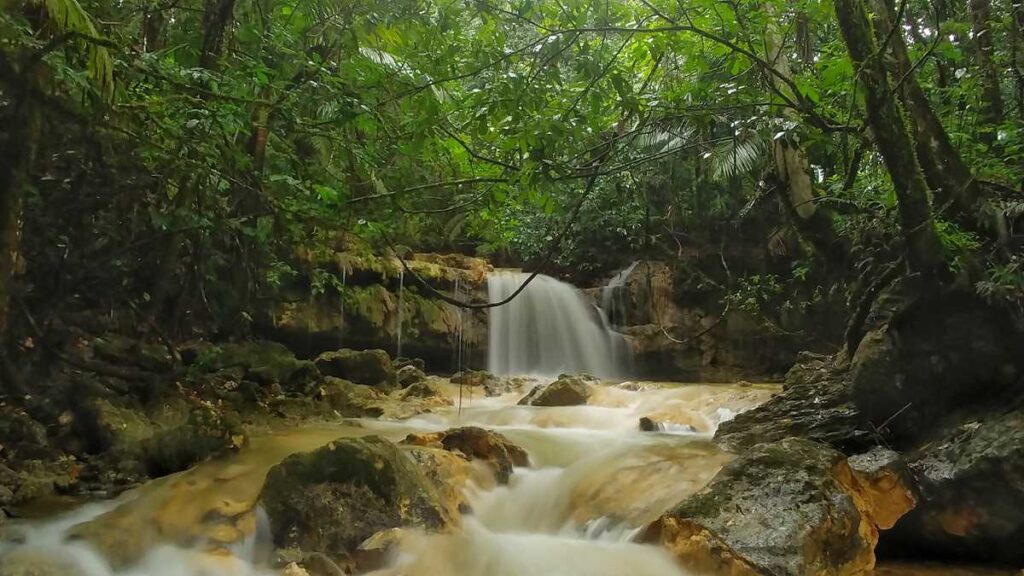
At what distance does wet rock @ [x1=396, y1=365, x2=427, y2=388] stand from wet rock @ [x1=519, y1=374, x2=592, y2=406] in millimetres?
2011

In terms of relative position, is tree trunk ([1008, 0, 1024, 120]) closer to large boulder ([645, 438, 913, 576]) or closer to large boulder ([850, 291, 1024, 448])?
large boulder ([850, 291, 1024, 448])

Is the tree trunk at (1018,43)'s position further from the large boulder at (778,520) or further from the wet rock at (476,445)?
the wet rock at (476,445)

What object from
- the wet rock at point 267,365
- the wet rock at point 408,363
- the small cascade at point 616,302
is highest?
the small cascade at point 616,302

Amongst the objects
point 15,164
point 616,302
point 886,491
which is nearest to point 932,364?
point 886,491

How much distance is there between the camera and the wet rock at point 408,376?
1103 centimetres

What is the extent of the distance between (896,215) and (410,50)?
159 inches

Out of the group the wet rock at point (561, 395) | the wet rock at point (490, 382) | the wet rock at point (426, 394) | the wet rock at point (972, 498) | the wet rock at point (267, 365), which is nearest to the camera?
the wet rock at point (972, 498)

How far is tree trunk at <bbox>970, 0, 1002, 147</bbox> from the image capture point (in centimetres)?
536

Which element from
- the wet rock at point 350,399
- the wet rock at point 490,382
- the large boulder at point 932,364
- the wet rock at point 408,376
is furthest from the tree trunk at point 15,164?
the wet rock at point 490,382

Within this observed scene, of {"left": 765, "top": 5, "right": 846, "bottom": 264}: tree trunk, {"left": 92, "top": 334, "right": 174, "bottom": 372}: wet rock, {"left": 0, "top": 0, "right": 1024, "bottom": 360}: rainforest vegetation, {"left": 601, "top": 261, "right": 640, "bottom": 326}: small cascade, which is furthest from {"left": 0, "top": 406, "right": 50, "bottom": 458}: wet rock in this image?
{"left": 601, "top": 261, "right": 640, "bottom": 326}: small cascade

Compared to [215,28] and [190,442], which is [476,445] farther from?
[215,28]

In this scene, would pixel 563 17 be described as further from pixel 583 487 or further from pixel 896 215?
pixel 583 487

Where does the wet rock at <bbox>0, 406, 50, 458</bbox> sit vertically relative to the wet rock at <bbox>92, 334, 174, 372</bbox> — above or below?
below

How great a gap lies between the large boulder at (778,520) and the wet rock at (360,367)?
23.0 feet
